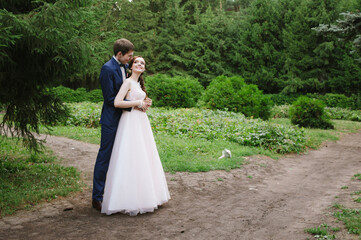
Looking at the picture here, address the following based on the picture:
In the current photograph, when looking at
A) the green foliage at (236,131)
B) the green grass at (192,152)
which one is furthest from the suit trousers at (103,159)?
the green foliage at (236,131)

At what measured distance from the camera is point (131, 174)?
4.22 m

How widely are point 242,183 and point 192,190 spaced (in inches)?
47.6

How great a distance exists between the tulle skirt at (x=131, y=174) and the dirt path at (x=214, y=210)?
0.55 feet

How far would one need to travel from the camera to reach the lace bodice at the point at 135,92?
4406 millimetres

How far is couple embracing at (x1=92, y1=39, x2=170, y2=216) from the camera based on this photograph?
4188 millimetres

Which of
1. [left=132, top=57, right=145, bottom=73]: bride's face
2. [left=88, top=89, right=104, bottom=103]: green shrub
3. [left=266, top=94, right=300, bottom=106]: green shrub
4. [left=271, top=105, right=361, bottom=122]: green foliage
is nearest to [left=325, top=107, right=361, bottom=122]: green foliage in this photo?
[left=271, top=105, right=361, bottom=122]: green foliage

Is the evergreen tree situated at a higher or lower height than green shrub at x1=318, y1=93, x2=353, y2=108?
higher

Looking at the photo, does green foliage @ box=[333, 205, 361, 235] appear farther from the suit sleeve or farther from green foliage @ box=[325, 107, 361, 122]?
green foliage @ box=[325, 107, 361, 122]

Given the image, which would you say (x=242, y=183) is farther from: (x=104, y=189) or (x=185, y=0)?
(x=185, y=0)

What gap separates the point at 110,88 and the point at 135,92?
353 millimetres

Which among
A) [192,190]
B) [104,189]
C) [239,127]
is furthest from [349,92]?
[104,189]

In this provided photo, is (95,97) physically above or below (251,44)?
below

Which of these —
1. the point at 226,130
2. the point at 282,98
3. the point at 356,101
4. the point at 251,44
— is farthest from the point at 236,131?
the point at 251,44

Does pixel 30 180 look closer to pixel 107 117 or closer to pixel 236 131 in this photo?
pixel 107 117
